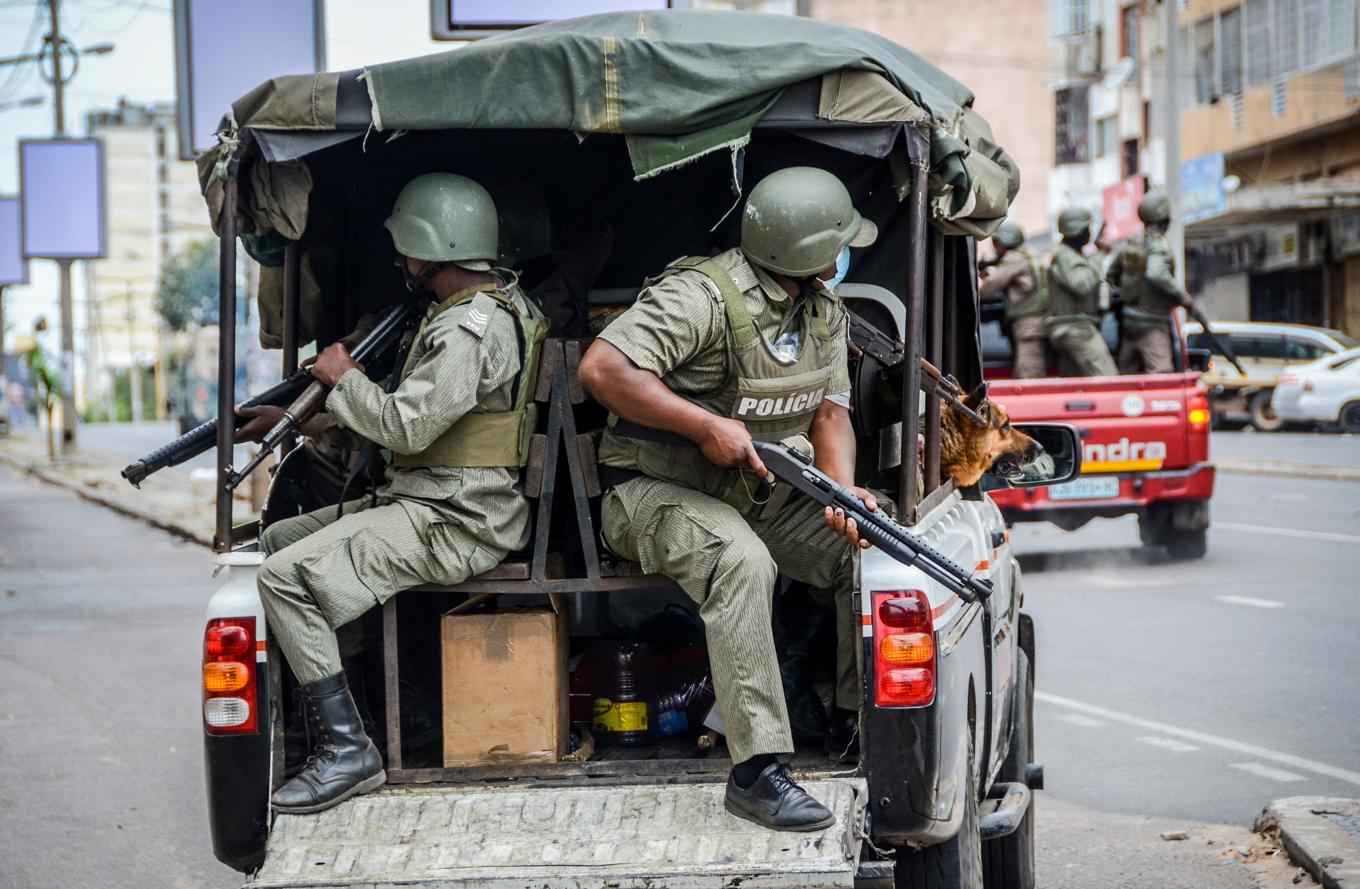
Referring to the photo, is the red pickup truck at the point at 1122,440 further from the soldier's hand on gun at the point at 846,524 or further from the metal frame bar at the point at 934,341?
the soldier's hand on gun at the point at 846,524

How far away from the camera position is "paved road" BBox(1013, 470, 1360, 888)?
659cm

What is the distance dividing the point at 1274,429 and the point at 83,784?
25.3m

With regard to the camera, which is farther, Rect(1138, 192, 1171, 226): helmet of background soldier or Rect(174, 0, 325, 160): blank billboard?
Rect(1138, 192, 1171, 226): helmet of background soldier

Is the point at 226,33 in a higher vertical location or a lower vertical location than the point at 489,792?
higher

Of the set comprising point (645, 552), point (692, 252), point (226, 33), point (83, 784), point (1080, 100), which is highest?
point (1080, 100)

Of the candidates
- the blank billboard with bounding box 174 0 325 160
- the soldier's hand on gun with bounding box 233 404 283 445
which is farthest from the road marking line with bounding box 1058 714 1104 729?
the blank billboard with bounding box 174 0 325 160

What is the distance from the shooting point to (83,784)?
7.29 metres

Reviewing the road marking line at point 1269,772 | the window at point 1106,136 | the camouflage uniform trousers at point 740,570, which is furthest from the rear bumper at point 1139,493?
the window at point 1106,136

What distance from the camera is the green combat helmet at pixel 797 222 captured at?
4117mm

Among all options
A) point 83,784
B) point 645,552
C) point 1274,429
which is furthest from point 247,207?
point 1274,429

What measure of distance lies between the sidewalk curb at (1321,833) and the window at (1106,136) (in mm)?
41398

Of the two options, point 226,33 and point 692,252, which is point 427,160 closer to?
point 692,252

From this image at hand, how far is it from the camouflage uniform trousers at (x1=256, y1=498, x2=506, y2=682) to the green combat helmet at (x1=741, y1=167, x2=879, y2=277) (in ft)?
3.38

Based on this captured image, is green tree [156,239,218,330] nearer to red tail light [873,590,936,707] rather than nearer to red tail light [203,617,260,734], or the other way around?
red tail light [203,617,260,734]
